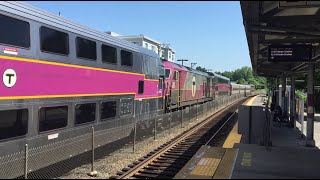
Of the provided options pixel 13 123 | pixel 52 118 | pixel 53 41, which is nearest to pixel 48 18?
pixel 53 41

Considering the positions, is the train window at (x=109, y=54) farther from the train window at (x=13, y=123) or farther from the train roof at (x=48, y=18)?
the train window at (x=13, y=123)

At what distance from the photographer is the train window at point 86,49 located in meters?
10.9

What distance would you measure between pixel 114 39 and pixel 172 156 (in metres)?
4.34

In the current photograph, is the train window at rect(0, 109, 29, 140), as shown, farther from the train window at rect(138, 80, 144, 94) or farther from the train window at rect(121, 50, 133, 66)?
the train window at rect(138, 80, 144, 94)

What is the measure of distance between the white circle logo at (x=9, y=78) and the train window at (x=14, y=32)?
0.57m

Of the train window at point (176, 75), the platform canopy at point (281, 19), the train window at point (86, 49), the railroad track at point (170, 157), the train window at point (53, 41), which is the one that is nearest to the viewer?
the platform canopy at point (281, 19)

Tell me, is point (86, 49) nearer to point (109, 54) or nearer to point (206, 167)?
point (109, 54)

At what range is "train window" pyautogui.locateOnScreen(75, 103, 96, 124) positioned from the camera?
1100 cm

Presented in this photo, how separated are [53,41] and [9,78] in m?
1.99

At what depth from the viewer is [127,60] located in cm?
1453

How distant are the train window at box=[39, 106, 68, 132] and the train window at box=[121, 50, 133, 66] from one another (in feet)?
13.7

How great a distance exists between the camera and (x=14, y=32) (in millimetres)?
8281

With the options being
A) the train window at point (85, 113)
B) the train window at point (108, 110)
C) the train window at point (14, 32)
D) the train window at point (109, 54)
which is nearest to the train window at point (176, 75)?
the train window at point (108, 110)

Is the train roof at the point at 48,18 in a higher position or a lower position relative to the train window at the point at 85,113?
higher
